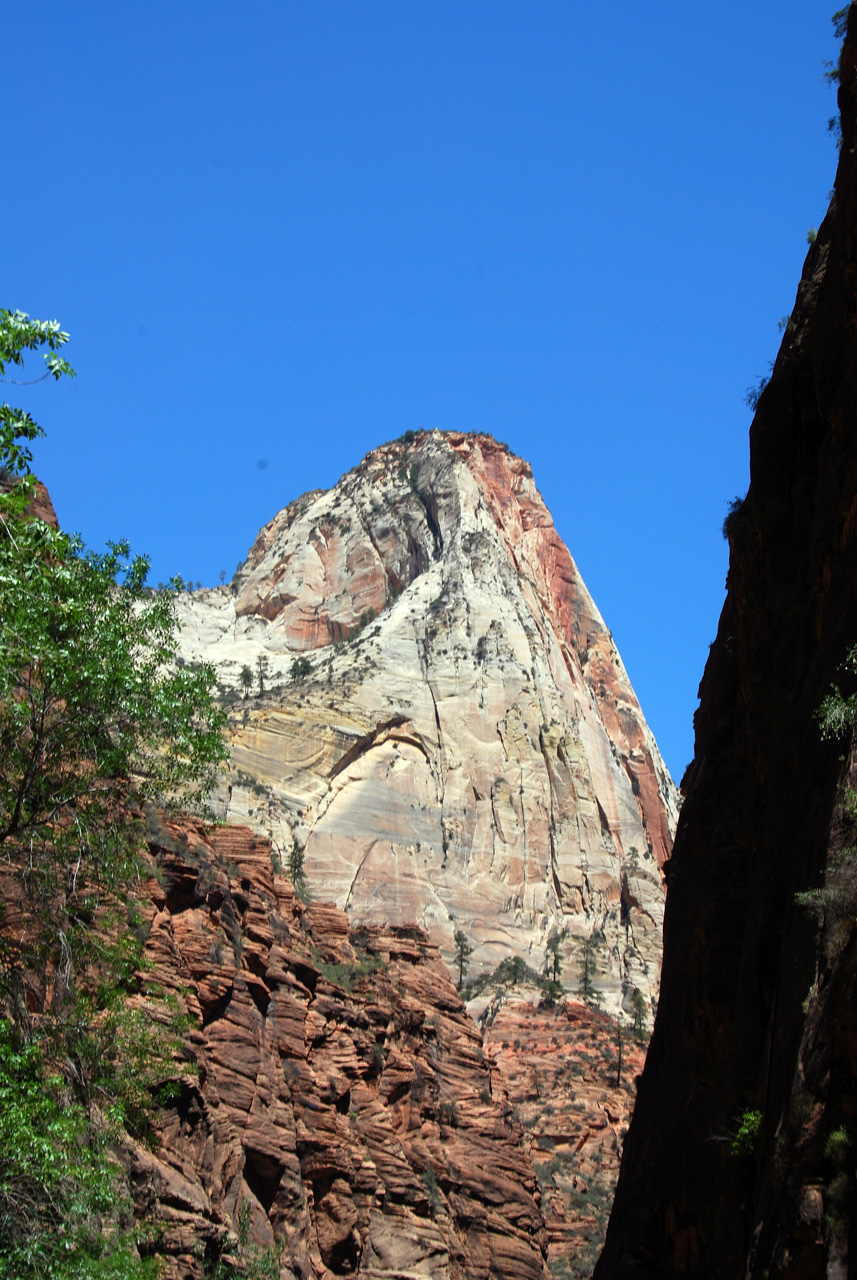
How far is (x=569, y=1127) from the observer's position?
194ft

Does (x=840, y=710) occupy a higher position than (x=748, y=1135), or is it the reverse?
(x=840, y=710)

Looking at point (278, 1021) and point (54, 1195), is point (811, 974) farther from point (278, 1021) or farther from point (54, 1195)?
point (278, 1021)

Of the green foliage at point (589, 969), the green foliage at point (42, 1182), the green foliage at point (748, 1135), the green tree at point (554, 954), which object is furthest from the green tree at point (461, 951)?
the green foliage at point (42, 1182)

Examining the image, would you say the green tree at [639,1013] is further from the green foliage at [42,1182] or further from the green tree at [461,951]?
the green foliage at [42,1182]

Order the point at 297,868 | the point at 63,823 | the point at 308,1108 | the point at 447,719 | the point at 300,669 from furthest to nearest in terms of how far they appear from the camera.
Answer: the point at 300,669, the point at 447,719, the point at 297,868, the point at 308,1108, the point at 63,823

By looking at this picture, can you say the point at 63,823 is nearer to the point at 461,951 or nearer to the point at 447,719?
the point at 461,951

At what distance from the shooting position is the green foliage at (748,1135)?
60.6 ft

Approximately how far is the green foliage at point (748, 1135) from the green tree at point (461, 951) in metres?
61.4

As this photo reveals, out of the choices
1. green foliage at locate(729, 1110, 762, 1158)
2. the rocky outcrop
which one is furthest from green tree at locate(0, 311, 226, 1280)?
the rocky outcrop

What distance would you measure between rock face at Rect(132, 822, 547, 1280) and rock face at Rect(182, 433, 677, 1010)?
20.4 meters

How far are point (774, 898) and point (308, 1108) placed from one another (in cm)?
2068

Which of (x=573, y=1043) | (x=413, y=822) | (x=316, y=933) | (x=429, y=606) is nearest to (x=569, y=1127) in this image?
(x=573, y=1043)

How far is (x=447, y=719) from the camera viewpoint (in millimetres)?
97000

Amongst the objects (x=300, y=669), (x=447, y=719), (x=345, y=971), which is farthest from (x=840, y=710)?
(x=300, y=669)
